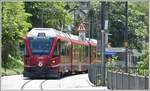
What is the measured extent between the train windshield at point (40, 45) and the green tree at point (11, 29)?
10.9 m

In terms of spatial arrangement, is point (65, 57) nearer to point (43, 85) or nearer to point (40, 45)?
point (40, 45)

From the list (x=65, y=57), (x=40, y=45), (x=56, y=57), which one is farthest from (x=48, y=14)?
(x=40, y=45)

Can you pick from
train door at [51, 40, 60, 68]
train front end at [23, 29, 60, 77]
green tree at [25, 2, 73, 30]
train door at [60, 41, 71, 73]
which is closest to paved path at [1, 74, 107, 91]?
train front end at [23, 29, 60, 77]

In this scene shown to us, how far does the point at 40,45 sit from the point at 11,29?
12272 mm

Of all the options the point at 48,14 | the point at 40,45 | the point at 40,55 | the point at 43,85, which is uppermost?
the point at 48,14

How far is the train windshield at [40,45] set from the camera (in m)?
38.0

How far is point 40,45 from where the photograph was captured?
38094 mm

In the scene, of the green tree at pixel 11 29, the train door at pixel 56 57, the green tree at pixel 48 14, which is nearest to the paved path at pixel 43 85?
the train door at pixel 56 57

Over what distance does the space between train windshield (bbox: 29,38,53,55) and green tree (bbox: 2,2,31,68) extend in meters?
10.9

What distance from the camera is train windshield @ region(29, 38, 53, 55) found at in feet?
125

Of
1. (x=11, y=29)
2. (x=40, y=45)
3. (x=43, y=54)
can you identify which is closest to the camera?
(x=40, y=45)

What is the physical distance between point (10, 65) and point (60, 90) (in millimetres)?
26163

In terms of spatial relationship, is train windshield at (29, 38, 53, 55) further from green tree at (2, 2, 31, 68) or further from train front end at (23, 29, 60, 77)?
green tree at (2, 2, 31, 68)

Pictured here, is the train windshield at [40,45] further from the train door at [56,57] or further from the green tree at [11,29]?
the green tree at [11,29]
